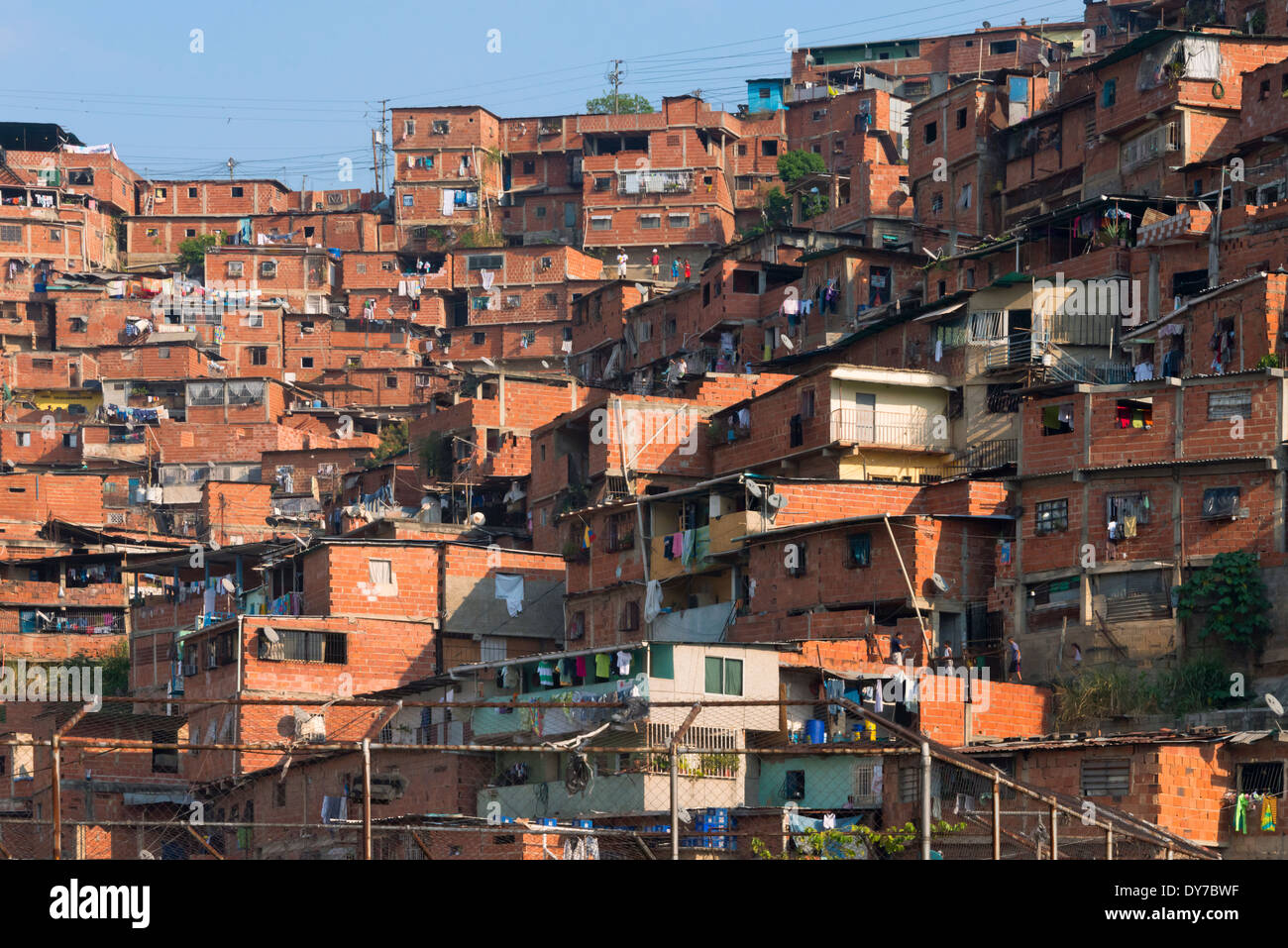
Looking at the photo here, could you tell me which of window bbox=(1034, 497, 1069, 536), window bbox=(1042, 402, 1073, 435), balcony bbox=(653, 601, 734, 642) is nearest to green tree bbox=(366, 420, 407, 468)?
balcony bbox=(653, 601, 734, 642)

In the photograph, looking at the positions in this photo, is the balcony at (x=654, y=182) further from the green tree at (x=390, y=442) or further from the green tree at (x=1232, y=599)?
the green tree at (x=1232, y=599)

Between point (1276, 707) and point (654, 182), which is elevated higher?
point (654, 182)

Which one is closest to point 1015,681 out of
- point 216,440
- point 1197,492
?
point 1197,492

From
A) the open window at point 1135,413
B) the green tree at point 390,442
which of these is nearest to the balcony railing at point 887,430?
the open window at point 1135,413

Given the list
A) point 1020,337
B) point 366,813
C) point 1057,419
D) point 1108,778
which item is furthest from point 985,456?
point 366,813

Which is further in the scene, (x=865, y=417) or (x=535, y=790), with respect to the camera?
(x=865, y=417)

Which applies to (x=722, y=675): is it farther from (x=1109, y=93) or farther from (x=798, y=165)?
(x=798, y=165)
